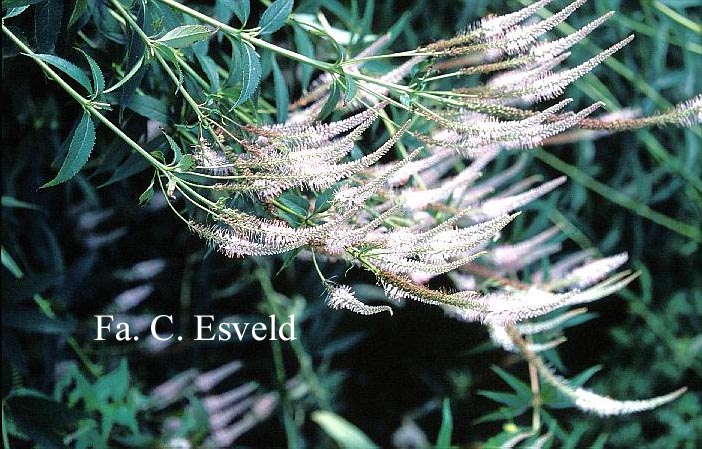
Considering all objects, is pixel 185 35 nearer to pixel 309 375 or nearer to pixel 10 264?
pixel 10 264

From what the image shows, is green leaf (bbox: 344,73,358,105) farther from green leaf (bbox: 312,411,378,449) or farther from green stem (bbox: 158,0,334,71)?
green leaf (bbox: 312,411,378,449)

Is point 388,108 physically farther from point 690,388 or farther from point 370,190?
point 690,388

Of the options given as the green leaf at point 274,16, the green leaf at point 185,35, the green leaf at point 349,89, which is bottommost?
the green leaf at point 349,89

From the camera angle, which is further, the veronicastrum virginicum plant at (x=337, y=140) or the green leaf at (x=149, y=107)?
the green leaf at (x=149, y=107)

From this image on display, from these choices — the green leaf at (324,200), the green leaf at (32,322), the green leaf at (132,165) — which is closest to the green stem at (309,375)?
the green leaf at (32,322)

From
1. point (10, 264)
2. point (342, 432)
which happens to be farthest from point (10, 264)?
point (342, 432)

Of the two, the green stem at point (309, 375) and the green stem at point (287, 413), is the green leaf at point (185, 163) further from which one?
the green stem at point (287, 413)
